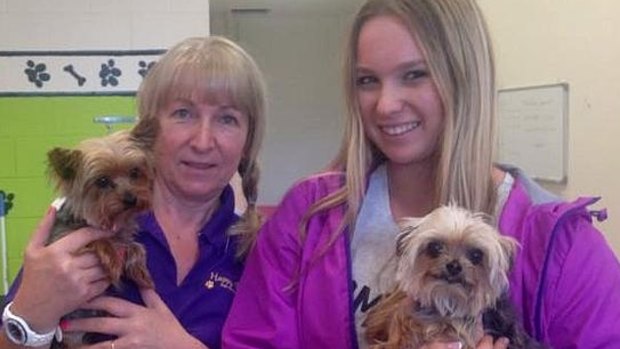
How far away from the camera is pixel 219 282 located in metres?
1.98

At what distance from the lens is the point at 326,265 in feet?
5.51

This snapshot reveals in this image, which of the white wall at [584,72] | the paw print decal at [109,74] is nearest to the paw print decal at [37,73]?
the paw print decal at [109,74]

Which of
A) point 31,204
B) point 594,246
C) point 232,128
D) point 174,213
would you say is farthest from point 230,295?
point 31,204

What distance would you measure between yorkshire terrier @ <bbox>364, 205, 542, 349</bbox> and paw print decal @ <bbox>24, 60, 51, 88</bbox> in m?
3.36

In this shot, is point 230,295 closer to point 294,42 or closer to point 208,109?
point 208,109

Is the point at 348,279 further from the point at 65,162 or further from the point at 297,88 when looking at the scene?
the point at 297,88

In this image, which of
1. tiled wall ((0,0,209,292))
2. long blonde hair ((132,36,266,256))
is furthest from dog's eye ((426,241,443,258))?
tiled wall ((0,0,209,292))

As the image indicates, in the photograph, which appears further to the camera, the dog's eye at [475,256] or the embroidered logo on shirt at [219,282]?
the embroidered logo on shirt at [219,282]

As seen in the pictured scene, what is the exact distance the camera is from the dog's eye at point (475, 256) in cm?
162

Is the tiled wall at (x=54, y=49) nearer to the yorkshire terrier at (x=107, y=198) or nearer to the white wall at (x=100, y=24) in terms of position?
the white wall at (x=100, y=24)

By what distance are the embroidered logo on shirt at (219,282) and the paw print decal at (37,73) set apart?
9.61 feet

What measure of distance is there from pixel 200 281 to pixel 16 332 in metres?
0.45

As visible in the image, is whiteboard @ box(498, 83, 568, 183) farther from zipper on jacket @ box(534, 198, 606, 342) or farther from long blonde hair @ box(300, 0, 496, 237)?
zipper on jacket @ box(534, 198, 606, 342)

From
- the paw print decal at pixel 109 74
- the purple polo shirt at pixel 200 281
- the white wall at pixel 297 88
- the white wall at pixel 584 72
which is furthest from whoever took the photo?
the white wall at pixel 297 88
